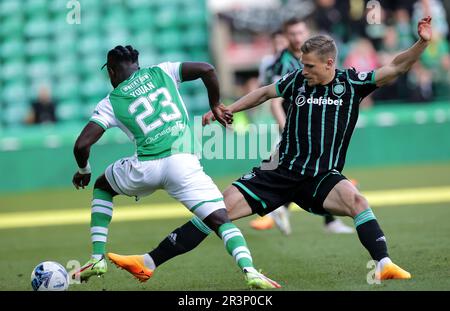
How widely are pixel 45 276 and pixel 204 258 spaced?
7.53 feet

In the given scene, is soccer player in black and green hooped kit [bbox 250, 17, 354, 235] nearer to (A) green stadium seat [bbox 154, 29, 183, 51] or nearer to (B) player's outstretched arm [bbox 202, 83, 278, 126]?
(B) player's outstretched arm [bbox 202, 83, 278, 126]

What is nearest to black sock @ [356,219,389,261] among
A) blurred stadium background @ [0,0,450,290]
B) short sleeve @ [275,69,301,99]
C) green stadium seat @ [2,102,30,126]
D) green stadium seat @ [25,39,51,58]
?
blurred stadium background @ [0,0,450,290]

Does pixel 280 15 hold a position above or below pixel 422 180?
above

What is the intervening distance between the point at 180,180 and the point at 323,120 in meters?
1.27

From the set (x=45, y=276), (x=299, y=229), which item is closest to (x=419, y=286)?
(x=45, y=276)

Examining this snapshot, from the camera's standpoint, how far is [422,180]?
15516mm

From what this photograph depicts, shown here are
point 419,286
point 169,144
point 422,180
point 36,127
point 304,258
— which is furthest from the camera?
point 36,127

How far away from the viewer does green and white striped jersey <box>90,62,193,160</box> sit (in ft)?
23.7

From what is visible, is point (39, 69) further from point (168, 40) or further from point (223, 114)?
point (223, 114)

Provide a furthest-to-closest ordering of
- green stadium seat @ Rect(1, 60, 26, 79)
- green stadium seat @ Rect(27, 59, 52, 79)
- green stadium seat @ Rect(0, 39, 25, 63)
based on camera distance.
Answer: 1. green stadium seat @ Rect(0, 39, 25, 63)
2. green stadium seat @ Rect(1, 60, 26, 79)
3. green stadium seat @ Rect(27, 59, 52, 79)

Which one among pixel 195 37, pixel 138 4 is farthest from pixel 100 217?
pixel 138 4

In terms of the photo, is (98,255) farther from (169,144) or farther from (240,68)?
(240,68)

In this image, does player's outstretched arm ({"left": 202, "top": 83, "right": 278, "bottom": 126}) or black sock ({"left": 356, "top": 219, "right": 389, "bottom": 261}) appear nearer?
black sock ({"left": 356, "top": 219, "right": 389, "bottom": 261})

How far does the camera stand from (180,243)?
740cm
